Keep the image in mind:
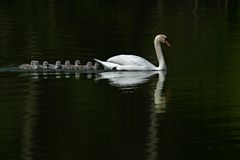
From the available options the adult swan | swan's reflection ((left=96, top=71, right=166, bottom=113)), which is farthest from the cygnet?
the adult swan

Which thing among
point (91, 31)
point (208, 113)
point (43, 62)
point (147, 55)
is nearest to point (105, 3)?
point (91, 31)

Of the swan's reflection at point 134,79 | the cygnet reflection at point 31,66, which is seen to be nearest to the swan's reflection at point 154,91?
the swan's reflection at point 134,79

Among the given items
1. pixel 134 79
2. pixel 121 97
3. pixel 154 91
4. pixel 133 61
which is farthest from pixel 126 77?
pixel 121 97

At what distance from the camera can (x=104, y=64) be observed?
28.0 metres

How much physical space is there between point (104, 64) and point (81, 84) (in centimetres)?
315

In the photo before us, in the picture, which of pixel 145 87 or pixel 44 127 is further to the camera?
pixel 145 87

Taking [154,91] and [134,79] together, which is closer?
[154,91]

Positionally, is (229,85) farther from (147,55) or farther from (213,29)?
(213,29)

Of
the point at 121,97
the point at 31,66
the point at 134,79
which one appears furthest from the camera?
the point at 31,66

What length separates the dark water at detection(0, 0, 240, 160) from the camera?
17078 mm

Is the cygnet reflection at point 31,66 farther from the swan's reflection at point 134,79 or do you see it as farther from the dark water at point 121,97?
the swan's reflection at point 134,79

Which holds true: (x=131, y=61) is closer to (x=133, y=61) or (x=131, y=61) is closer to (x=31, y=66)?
(x=133, y=61)

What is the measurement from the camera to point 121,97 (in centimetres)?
2261

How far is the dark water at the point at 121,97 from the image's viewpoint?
1708cm
